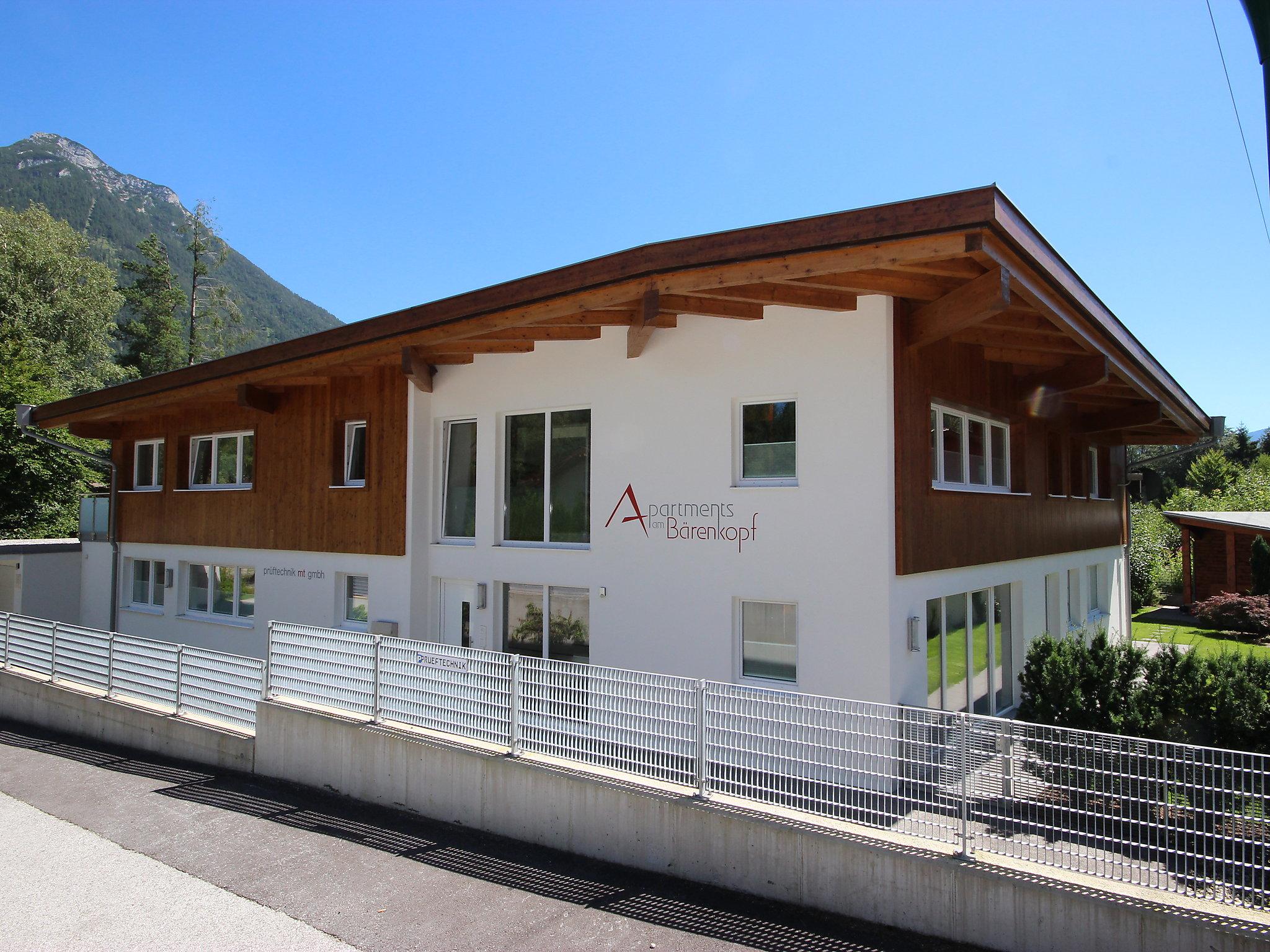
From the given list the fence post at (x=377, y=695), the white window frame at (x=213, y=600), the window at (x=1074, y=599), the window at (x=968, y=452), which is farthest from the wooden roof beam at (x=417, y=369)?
the window at (x=1074, y=599)

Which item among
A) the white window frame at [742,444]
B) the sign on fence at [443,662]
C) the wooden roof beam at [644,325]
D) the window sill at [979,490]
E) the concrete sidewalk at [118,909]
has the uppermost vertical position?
the wooden roof beam at [644,325]

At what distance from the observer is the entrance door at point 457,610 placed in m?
11.3

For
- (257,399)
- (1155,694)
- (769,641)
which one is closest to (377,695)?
(769,641)

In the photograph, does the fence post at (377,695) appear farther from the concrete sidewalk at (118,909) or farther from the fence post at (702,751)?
the fence post at (702,751)

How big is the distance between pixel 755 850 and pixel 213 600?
12993 mm

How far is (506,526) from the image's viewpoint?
11.0 meters

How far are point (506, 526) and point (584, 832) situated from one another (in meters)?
5.35

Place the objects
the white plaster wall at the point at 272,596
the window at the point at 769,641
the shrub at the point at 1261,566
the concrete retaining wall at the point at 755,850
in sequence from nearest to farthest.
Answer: the concrete retaining wall at the point at 755,850, the window at the point at 769,641, the white plaster wall at the point at 272,596, the shrub at the point at 1261,566

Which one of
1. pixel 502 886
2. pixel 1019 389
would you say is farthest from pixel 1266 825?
pixel 1019 389

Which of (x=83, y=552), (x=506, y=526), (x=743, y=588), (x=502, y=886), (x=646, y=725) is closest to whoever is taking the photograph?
(x=502, y=886)

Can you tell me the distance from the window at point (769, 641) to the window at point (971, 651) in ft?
4.66

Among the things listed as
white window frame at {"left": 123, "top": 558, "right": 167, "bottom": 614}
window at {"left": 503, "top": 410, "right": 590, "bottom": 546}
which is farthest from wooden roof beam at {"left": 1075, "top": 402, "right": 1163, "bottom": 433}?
white window frame at {"left": 123, "top": 558, "right": 167, "bottom": 614}

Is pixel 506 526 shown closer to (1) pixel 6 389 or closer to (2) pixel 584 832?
(2) pixel 584 832

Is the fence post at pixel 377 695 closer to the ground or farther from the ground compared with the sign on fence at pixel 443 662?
closer to the ground
